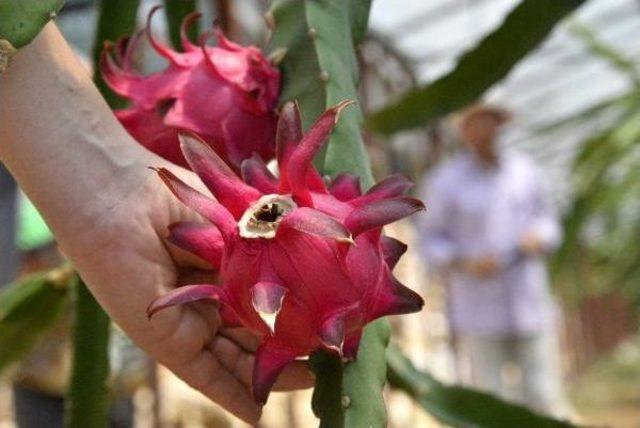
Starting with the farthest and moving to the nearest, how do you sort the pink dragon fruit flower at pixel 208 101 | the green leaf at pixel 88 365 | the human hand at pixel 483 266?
the human hand at pixel 483 266 → the green leaf at pixel 88 365 → the pink dragon fruit flower at pixel 208 101

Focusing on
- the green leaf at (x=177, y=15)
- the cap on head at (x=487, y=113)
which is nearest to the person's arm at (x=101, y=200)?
the green leaf at (x=177, y=15)

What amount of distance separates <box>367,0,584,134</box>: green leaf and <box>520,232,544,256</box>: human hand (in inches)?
Answer: 58.4

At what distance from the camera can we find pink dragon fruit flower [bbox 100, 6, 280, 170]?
53 cm

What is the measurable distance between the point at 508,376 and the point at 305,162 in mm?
2072

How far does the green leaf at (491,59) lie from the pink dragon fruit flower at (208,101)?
23 centimetres

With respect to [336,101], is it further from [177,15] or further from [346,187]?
[177,15]

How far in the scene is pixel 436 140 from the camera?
4.84 metres

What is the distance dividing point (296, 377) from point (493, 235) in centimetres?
183

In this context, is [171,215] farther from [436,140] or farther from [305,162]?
[436,140]

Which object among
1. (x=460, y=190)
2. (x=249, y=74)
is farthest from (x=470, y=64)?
(x=460, y=190)

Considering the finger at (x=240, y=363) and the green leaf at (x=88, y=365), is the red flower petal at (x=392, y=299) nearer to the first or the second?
the finger at (x=240, y=363)

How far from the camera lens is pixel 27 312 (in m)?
0.77

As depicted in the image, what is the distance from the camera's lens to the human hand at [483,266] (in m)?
2.28

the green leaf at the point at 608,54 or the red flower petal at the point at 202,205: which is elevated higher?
the red flower petal at the point at 202,205
